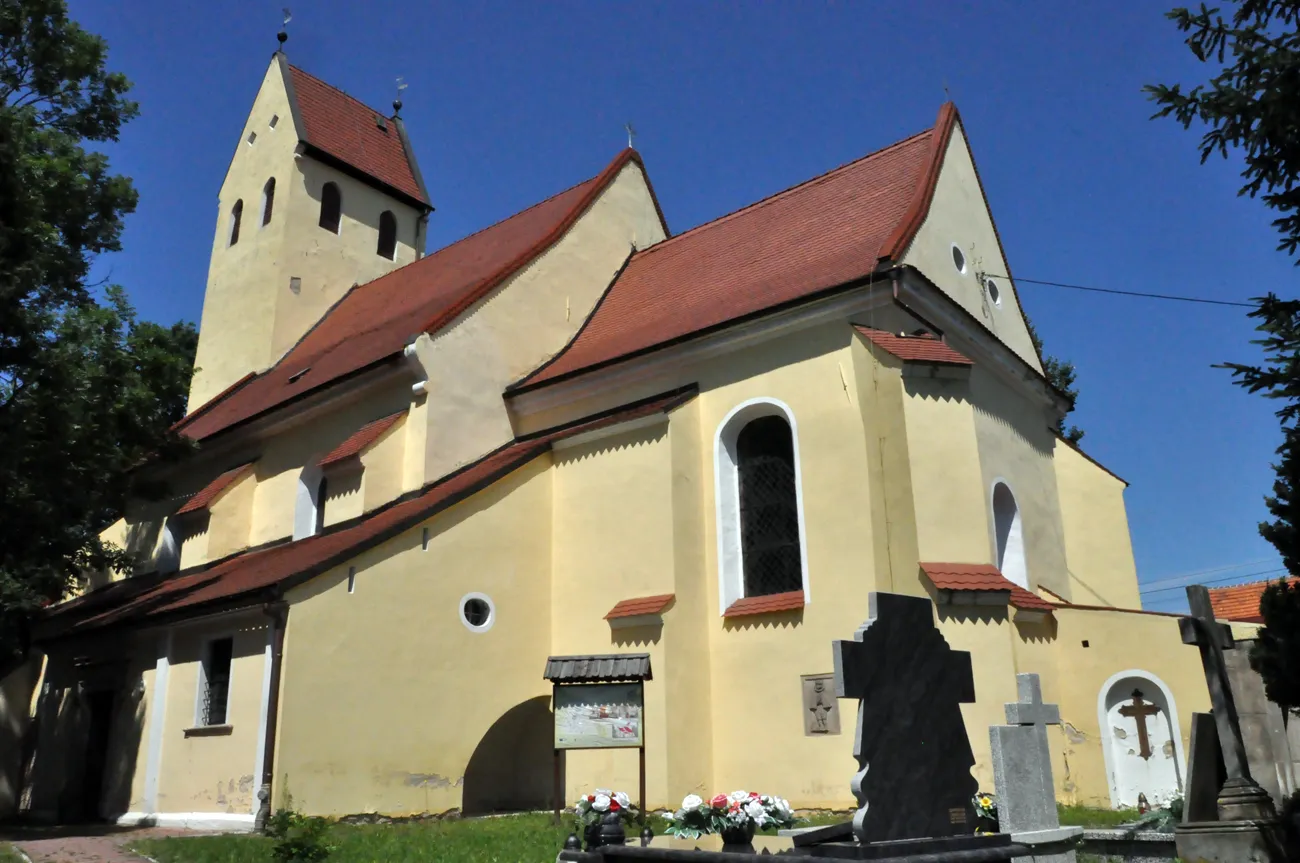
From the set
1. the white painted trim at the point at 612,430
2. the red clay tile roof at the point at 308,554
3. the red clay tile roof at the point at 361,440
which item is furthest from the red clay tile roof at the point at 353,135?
the white painted trim at the point at 612,430

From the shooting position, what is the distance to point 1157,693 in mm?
12516

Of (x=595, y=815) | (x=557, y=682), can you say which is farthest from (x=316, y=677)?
(x=595, y=815)

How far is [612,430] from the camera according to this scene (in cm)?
1460

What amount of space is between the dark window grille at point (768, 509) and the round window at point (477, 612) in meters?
3.47

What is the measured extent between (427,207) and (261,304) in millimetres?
5034

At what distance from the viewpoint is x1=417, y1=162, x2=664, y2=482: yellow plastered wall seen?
15.6 m

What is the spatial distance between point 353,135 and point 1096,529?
731 inches

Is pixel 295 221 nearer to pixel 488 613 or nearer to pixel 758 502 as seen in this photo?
pixel 488 613

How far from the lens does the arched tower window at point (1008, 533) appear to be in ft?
46.4

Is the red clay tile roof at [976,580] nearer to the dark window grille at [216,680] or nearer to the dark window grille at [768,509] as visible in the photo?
the dark window grille at [768,509]

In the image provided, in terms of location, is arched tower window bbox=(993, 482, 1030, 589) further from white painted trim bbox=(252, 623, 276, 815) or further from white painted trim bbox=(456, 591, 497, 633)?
white painted trim bbox=(252, 623, 276, 815)

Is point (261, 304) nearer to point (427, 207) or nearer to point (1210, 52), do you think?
point (427, 207)

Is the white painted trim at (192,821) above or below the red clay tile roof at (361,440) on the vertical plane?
below

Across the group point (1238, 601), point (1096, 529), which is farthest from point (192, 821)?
point (1238, 601)
